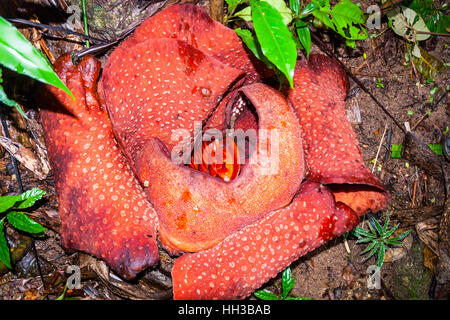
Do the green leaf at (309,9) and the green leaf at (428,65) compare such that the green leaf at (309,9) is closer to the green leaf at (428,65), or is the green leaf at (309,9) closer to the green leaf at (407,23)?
the green leaf at (407,23)

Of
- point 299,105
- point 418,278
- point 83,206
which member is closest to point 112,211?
point 83,206

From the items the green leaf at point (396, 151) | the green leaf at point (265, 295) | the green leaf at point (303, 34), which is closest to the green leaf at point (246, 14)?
the green leaf at point (303, 34)

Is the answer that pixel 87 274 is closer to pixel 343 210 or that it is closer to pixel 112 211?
pixel 112 211

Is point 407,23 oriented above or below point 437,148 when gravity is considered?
above

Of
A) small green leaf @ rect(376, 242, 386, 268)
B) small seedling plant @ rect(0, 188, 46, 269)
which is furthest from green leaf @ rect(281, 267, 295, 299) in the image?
small seedling plant @ rect(0, 188, 46, 269)

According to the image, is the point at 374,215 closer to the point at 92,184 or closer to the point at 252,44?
the point at 252,44

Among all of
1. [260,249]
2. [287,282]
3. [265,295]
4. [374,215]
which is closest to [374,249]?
[374,215]
